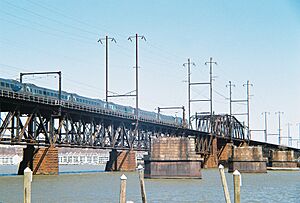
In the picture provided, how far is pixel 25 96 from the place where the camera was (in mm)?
84750

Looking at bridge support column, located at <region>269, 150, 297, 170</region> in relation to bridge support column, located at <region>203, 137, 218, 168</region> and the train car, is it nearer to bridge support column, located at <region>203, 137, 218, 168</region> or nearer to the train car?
bridge support column, located at <region>203, 137, 218, 168</region>

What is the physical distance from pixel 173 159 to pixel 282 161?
261ft

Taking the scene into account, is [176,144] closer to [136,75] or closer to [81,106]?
[81,106]

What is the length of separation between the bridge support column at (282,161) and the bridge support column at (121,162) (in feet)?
158

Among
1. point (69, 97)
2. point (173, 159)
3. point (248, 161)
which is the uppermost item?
point (69, 97)

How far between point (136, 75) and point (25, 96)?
3896cm

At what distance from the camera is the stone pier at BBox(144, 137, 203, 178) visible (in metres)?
84.6

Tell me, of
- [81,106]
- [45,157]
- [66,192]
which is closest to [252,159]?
[81,106]

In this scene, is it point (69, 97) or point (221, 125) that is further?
point (221, 125)

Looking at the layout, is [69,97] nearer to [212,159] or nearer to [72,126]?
[72,126]

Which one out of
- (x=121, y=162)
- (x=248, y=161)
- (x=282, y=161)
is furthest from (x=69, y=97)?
(x=282, y=161)

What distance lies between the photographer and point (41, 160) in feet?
293

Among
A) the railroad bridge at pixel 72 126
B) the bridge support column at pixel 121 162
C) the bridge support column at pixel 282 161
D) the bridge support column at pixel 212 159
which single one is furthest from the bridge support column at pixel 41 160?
the bridge support column at pixel 282 161

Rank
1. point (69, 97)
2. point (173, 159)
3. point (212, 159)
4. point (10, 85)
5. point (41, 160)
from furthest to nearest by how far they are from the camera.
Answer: point (212, 159), point (69, 97), point (41, 160), point (173, 159), point (10, 85)
